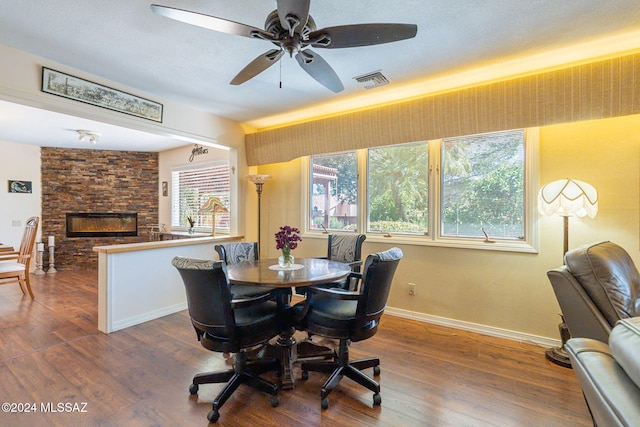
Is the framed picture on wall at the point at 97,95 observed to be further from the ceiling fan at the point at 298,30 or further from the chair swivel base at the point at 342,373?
the chair swivel base at the point at 342,373

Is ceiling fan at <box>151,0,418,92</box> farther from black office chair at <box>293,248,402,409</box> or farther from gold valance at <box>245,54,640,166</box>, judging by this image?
gold valance at <box>245,54,640,166</box>

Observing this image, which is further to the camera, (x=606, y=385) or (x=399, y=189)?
(x=399, y=189)

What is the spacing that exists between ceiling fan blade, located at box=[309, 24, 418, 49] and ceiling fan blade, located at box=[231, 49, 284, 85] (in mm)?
261

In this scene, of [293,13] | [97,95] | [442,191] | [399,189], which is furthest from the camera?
[399,189]

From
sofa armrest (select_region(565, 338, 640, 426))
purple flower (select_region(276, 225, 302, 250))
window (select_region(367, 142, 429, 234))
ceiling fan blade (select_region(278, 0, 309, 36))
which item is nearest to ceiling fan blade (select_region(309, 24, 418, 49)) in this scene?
ceiling fan blade (select_region(278, 0, 309, 36))

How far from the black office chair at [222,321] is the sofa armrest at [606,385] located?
5.09ft

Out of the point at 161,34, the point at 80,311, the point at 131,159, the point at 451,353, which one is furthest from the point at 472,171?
the point at 131,159

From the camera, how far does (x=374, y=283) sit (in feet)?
6.20

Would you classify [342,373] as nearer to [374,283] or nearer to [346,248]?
[374,283]

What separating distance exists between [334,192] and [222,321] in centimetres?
262

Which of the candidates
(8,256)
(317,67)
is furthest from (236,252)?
(8,256)

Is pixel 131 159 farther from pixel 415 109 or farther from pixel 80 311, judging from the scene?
pixel 415 109

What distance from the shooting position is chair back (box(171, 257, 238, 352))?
66.4 inches

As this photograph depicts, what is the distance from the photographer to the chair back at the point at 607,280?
149cm
